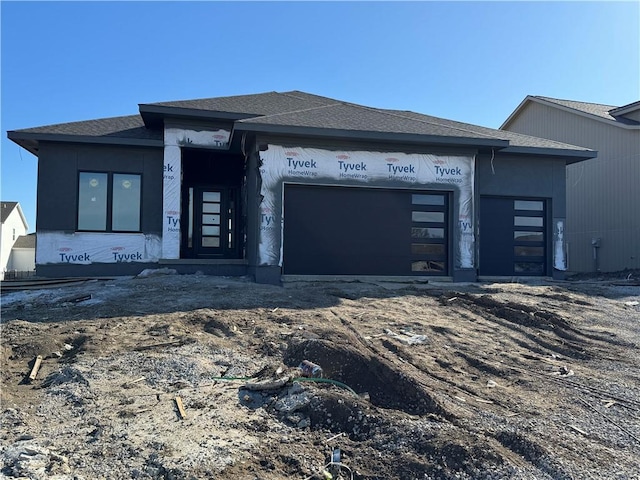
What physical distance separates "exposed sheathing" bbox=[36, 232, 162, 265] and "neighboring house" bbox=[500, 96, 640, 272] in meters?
15.4

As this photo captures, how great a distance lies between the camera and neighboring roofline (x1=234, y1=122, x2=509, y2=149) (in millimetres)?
11023

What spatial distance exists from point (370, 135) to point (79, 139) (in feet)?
22.7

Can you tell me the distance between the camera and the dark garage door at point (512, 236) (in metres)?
13.5

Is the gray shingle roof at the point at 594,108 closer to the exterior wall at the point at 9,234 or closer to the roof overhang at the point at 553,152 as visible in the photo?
the roof overhang at the point at 553,152

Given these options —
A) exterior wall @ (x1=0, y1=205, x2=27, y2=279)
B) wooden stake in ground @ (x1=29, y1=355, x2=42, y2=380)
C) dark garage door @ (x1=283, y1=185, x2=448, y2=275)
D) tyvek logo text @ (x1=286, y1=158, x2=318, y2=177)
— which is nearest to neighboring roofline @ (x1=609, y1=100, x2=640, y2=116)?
dark garage door @ (x1=283, y1=185, x2=448, y2=275)

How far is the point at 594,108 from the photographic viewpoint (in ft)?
68.4

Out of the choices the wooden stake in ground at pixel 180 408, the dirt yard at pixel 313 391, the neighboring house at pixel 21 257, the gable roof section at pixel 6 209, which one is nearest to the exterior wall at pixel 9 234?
the gable roof section at pixel 6 209

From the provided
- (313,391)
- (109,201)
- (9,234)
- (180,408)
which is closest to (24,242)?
(9,234)

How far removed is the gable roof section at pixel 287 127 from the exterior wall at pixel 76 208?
39 centimetres

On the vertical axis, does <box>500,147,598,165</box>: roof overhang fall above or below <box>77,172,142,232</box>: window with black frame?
above

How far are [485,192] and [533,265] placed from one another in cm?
240

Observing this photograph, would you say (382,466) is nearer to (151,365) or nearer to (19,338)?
(151,365)

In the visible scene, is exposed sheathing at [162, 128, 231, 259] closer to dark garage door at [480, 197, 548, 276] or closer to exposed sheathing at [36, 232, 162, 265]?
exposed sheathing at [36, 232, 162, 265]

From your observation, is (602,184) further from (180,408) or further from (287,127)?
(180,408)
